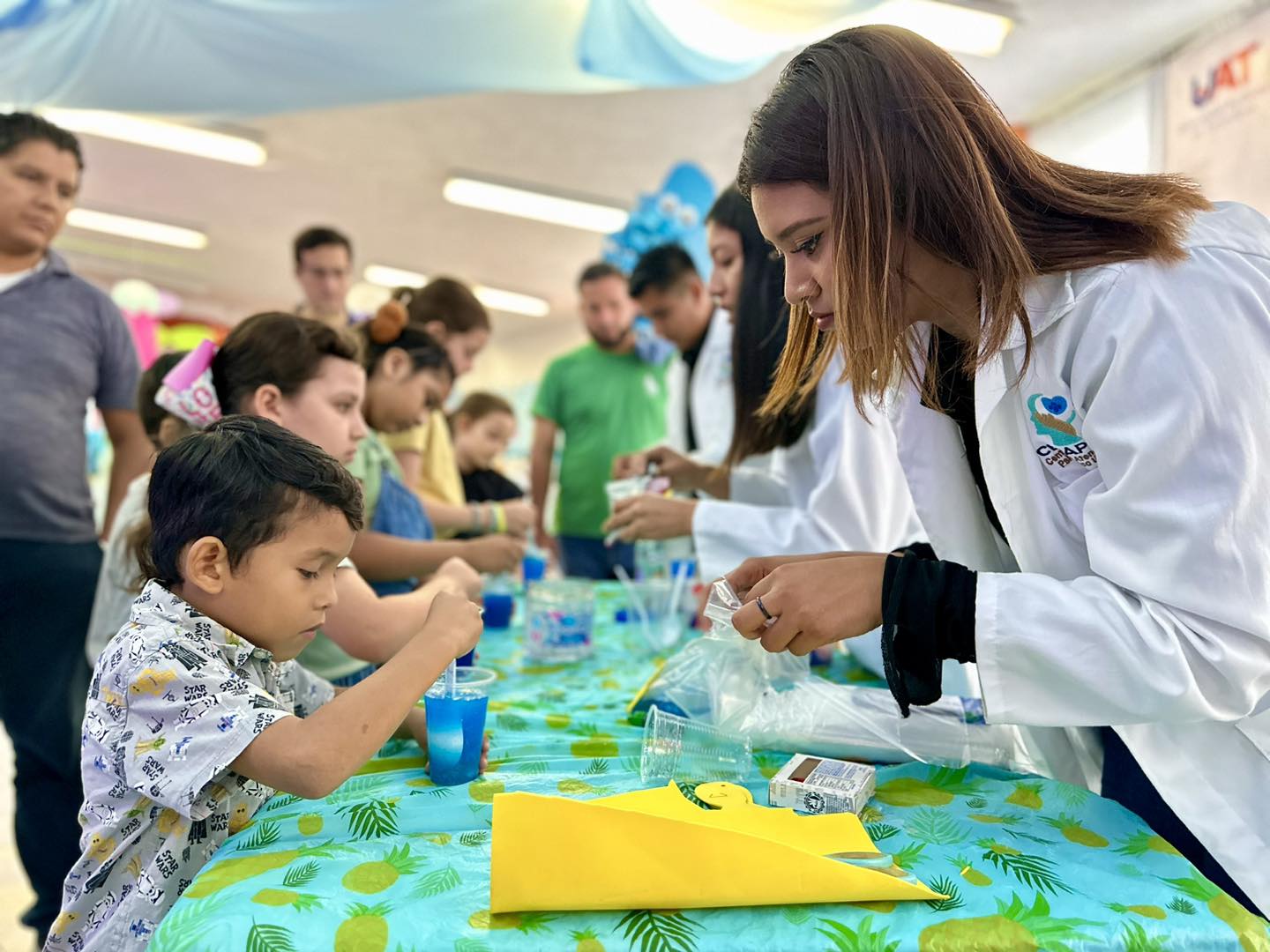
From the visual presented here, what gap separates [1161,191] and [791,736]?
80 cm

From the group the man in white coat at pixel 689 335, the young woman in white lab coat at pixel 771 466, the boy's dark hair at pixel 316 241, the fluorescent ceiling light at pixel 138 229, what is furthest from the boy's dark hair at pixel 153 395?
the fluorescent ceiling light at pixel 138 229

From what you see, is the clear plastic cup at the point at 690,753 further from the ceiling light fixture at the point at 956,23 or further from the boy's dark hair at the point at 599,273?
the ceiling light fixture at the point at 956,23

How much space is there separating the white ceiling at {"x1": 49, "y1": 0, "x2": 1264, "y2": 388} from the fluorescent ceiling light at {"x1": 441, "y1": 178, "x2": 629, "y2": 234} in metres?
0.15

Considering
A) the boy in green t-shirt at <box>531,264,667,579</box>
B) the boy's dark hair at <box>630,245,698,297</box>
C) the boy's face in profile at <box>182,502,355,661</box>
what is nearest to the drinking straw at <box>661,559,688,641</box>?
the boy's face in profile at <box>182,502,355,661</box>

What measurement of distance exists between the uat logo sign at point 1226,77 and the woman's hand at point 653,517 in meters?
3.41

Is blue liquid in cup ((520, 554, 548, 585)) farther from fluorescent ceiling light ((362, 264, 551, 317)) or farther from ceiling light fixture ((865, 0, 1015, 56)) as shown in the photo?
fluorescent ceiling light ((362, 264, 551, 317))

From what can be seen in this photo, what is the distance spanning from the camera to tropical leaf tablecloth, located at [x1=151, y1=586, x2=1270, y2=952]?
744 millimetres

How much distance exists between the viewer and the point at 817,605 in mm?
1002

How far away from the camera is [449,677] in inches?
44.0

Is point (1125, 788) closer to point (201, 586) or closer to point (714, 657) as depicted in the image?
point (714, 657)

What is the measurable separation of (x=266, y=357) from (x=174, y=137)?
512 cm

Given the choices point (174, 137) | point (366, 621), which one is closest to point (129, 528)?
point (366, 621)

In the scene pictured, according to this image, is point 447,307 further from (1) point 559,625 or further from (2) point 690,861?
(2) point 690,861

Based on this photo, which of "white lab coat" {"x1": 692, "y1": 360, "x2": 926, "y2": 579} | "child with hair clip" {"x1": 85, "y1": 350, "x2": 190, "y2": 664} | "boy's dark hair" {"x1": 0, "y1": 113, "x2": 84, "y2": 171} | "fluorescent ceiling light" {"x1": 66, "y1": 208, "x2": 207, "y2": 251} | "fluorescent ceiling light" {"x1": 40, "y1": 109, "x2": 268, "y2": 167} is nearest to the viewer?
"child with hair clip" {"x1": 85, "y1": 350, "x2": 190, "y2": 664}
